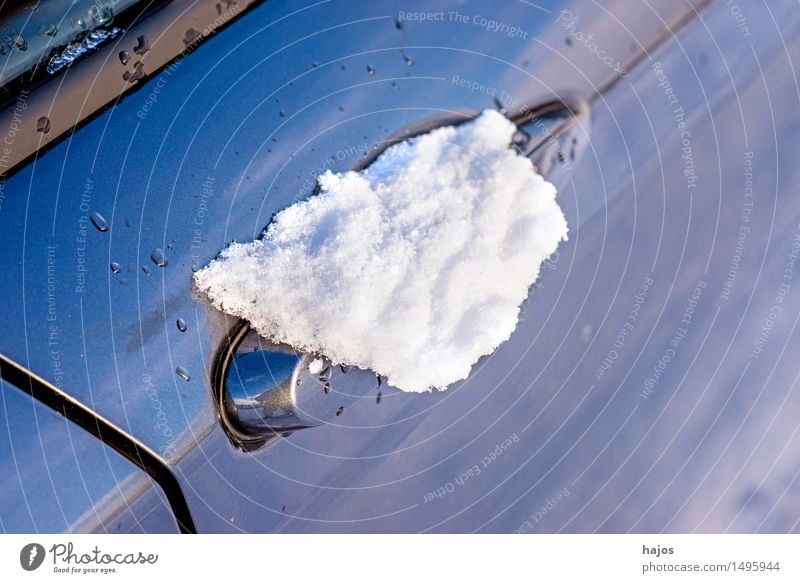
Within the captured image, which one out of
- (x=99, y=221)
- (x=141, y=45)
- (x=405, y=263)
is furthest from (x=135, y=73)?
(x=405, y=263)

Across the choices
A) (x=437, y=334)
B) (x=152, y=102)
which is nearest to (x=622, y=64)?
(x=437, y=334)

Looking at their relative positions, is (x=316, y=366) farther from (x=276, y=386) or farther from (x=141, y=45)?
(x=141, y=45)

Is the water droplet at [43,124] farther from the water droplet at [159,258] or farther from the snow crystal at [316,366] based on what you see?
the snow crystal at [316,366]

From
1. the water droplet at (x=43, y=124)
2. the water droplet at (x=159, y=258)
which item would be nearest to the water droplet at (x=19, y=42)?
the water droplet at (x=43, y=124)

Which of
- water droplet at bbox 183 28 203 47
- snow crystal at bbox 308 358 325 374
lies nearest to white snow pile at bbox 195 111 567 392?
snow crystal at bbox 308 358 325 374

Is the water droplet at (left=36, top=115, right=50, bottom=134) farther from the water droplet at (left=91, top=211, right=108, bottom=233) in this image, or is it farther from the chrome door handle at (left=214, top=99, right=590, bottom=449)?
the chrome door handle at (left=214, top=99, right=590, bottom=449)
